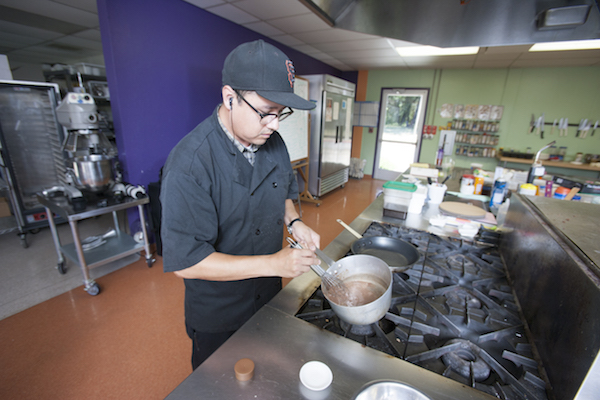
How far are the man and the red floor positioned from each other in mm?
770

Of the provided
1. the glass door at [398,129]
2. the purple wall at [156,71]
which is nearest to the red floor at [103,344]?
the purple wall at [156,71]

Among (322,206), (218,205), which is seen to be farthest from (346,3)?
(322,206)

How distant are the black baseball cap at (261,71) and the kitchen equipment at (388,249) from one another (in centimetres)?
77

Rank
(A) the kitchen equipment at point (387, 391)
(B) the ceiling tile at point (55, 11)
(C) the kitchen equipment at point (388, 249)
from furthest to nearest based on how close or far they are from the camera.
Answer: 1. (B) the ceiling tile at point (55, 11)
2. (C) the kitchen equipment at point (388, 249)
3. (A) the kitchen equipment at point (387, 391)

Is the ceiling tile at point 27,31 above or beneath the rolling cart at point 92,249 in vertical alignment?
above

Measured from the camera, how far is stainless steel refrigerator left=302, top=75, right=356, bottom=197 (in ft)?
14.4

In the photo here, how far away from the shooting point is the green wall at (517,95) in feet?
16.3

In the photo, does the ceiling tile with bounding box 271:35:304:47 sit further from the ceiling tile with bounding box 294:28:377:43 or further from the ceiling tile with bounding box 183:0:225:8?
the ceiling tile with bounding box 183:0:225:8

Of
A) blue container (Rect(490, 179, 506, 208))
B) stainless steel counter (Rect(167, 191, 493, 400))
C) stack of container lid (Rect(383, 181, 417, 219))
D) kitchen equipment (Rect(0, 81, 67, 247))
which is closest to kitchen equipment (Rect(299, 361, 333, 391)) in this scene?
stainless steel counter (Rect(167, 191, 493, 400))

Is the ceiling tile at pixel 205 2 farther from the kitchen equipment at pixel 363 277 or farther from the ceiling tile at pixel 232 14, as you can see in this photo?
the kitchen equipment at pixel 363 277

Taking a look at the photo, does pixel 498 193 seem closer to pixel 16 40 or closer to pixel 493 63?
pixel 493 63

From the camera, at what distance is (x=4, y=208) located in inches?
132

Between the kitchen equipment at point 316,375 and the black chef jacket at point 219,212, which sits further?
the black chef jacket at point 219,212

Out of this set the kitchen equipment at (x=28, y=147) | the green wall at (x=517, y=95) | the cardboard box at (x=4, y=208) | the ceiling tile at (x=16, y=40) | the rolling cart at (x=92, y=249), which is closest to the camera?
the rolling cart at (x=92, y=249)
